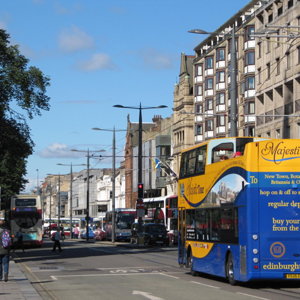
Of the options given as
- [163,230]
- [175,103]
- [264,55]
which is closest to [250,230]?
[163,230]

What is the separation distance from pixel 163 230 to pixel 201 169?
3750 centimetres

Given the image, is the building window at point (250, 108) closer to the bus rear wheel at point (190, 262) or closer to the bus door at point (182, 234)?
the bus door at point (182, 234)

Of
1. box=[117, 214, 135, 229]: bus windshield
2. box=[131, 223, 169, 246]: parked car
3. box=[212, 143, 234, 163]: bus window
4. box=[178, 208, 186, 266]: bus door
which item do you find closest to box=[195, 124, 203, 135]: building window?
box=[117, 214, 135, 229]: bus windshield

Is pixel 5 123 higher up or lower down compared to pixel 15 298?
higher up

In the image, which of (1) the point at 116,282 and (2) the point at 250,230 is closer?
(2) the point at 250,230

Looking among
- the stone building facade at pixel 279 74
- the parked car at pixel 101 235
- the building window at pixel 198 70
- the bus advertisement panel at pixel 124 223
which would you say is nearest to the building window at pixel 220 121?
the building window at pixel 198 70

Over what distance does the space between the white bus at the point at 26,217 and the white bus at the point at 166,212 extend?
329 inches

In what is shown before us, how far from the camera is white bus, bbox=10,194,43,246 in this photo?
193ft

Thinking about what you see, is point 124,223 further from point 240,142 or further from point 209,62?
point 240,142

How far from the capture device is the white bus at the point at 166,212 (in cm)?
6500

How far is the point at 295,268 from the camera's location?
773 inches

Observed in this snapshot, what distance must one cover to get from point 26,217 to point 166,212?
13790mm

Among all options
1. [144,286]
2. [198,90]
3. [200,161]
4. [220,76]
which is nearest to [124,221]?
[220,76]

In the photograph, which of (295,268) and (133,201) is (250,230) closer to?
(295,268)
